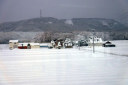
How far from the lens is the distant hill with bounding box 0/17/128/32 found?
11648 mm

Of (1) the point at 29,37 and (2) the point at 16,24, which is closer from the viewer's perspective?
(2) the point at 16,24

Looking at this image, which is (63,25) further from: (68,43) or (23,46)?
(23,46)

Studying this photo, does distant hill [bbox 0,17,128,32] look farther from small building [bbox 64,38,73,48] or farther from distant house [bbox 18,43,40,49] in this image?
small building [bbox 64,38,73,48]

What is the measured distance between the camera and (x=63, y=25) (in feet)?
45.3

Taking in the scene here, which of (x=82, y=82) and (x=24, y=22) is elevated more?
(x=24, y=22)

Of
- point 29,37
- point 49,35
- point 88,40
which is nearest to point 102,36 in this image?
point 88,40

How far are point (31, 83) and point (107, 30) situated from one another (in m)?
11.5

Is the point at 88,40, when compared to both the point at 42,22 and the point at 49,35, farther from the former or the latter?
the point at 42,22

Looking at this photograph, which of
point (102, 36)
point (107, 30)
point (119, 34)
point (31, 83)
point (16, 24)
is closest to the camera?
point (31, 83)

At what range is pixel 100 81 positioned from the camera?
7.91 ft

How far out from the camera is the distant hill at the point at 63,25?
1165 centimetres

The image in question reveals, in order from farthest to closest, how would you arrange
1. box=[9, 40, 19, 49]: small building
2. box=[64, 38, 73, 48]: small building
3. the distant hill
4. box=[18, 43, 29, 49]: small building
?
1. box=[64, 38, 73, 48]: small building
2. box=[18, 43, 29, 49]: small building
3. box=[9, 40, 19, 49]: small building
4. the distant hill

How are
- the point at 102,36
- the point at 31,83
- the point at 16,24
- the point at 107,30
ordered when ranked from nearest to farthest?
1. the point at 31,83
2. the point at 16,24
3. the point at 107,30
4. the point at 102,36

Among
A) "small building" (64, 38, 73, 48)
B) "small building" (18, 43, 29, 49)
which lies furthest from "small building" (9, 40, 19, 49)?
"small building" (64, 38, 73, 48)
